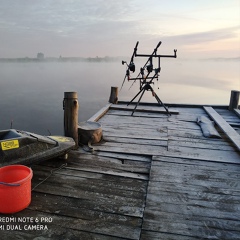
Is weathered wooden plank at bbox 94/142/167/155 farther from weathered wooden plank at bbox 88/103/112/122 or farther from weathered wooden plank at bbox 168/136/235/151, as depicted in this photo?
weathered wooden plank at bbox 88/103/112/122

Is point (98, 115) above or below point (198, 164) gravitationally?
above

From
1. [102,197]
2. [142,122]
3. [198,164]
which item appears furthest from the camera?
[142,122]

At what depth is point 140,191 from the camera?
11.3 ft

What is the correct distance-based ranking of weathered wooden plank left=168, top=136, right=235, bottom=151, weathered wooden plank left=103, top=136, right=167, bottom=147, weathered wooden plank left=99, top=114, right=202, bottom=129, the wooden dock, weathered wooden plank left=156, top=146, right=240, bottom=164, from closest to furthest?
the wooden dock
weathered wooden plank left=156, top=146, right=240, bottom=164
weathered wooden plank left=168, top=136, right=235, bottom=151
weathered wooden plank left=103, top=136, right=167, bottom=147
weathered wooden plank left=99, top=114, right=202, bottom=129

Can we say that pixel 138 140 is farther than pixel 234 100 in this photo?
No

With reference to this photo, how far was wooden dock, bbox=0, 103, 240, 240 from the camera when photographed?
8.68 feet

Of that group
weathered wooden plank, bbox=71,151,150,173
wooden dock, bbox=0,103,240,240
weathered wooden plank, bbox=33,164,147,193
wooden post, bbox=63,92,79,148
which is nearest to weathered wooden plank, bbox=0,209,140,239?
wooden dock, bbox=0,103,240,240

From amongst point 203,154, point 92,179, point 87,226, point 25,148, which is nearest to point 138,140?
point 203,154

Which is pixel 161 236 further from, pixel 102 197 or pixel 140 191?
pixel 102 197

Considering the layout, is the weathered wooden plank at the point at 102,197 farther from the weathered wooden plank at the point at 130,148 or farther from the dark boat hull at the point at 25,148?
the weathered wooden plank at the point at 130,148

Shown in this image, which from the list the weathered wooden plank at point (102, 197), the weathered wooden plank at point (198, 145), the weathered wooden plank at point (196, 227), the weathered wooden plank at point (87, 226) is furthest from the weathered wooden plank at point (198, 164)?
the weathered wooden plank at point (87, 226)

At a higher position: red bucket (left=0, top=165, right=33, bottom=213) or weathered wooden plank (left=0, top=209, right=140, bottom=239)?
red bucket (left=0, top=165, right=33, bottom=213)

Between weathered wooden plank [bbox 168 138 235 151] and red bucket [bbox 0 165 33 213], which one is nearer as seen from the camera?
red bucket [bbox 0 165 33 213]

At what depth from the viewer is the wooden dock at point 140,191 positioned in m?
2.64
